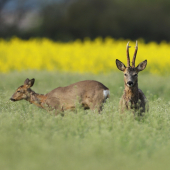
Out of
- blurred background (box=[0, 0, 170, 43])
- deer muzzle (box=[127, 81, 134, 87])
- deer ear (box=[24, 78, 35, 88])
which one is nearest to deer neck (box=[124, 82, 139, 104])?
deer muzzle (box=[127, 81, 134, 87])

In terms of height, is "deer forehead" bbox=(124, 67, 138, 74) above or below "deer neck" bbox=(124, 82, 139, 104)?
above

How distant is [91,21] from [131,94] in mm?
20868

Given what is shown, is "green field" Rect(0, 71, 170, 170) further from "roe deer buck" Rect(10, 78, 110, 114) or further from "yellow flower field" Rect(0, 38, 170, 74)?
"yellow flower field" Rect(0, 38, 170, 74)

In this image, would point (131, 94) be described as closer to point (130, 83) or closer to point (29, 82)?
point (130, 83)

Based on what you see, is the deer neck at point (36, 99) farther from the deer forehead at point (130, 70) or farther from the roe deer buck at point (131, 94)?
the deer forehead at point (130, 70)

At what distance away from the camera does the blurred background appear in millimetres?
26969

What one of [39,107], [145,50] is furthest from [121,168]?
[145,50]

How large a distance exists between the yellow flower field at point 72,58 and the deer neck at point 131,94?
9506 millimetres

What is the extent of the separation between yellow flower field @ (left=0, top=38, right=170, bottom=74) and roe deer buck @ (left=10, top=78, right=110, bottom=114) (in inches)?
316

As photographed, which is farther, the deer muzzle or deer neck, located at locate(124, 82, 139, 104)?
deer neck, located at locate(124, 82, 139, 104)

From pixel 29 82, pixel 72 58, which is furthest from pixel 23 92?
pixel 72 58

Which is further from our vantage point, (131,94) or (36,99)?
(36,99)

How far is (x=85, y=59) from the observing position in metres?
18.1

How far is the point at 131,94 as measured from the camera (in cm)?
714
